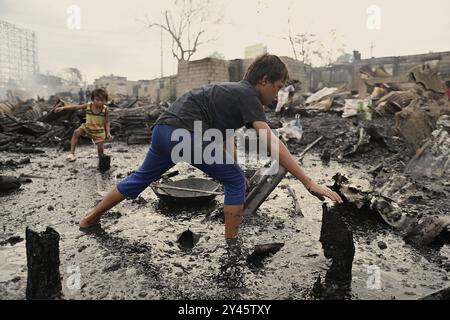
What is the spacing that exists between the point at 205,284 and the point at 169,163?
1032mm

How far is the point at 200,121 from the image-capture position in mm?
2465

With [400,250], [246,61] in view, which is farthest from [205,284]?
[246,61]

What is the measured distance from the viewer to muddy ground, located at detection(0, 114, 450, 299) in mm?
2162

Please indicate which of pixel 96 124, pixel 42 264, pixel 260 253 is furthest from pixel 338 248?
pixel 96 124

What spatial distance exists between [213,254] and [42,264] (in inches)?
49.2

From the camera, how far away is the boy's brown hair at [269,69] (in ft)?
7.77

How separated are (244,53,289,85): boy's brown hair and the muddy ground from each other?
3.68 ft

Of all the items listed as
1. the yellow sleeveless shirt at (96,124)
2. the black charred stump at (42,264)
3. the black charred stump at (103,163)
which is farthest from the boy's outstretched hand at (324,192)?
the yellow sleeveless shirt at (96,124)

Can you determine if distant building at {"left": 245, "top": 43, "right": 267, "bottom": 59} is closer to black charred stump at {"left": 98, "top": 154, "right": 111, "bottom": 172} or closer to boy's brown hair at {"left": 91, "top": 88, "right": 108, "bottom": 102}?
boy's brown hair at {"left": 91, "top": 88, "right": 108, "bottom": 102}

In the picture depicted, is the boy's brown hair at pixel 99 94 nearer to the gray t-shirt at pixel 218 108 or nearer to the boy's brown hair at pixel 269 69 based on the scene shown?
the gray t-shirt at pixel 218 108

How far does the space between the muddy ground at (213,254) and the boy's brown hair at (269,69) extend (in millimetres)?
1122

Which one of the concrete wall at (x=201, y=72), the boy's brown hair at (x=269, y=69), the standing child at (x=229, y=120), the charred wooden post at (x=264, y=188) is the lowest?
the charred wooden post at (x=264, y=188)

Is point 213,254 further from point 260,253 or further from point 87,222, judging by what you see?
point 87,222
